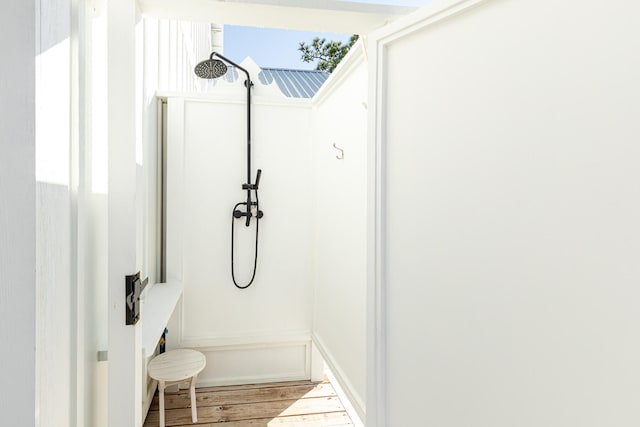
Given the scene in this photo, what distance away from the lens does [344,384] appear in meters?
2.26

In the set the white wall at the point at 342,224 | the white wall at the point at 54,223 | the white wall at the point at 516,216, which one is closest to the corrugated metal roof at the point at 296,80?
the white wall at the point at 342,224

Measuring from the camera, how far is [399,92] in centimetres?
132

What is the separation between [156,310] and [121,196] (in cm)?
116

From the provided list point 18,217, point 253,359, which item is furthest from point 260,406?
point 18,217

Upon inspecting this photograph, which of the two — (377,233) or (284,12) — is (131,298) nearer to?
(377,233)

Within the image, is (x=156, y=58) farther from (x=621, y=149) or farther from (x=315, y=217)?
(x=621, y=149)

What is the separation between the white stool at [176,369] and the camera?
7.67ft

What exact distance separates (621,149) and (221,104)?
2.64m

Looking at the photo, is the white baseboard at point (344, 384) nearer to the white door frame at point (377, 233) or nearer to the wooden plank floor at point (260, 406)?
the wooden plank floor at point (260, 406)

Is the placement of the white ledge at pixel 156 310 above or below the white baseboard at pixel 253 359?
above

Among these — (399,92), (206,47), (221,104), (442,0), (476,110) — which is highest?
(206,47)

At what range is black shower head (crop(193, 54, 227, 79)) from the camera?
2.62 meters

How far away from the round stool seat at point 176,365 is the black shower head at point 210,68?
180 centimetres

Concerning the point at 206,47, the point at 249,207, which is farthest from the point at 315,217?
the point at 206,47
